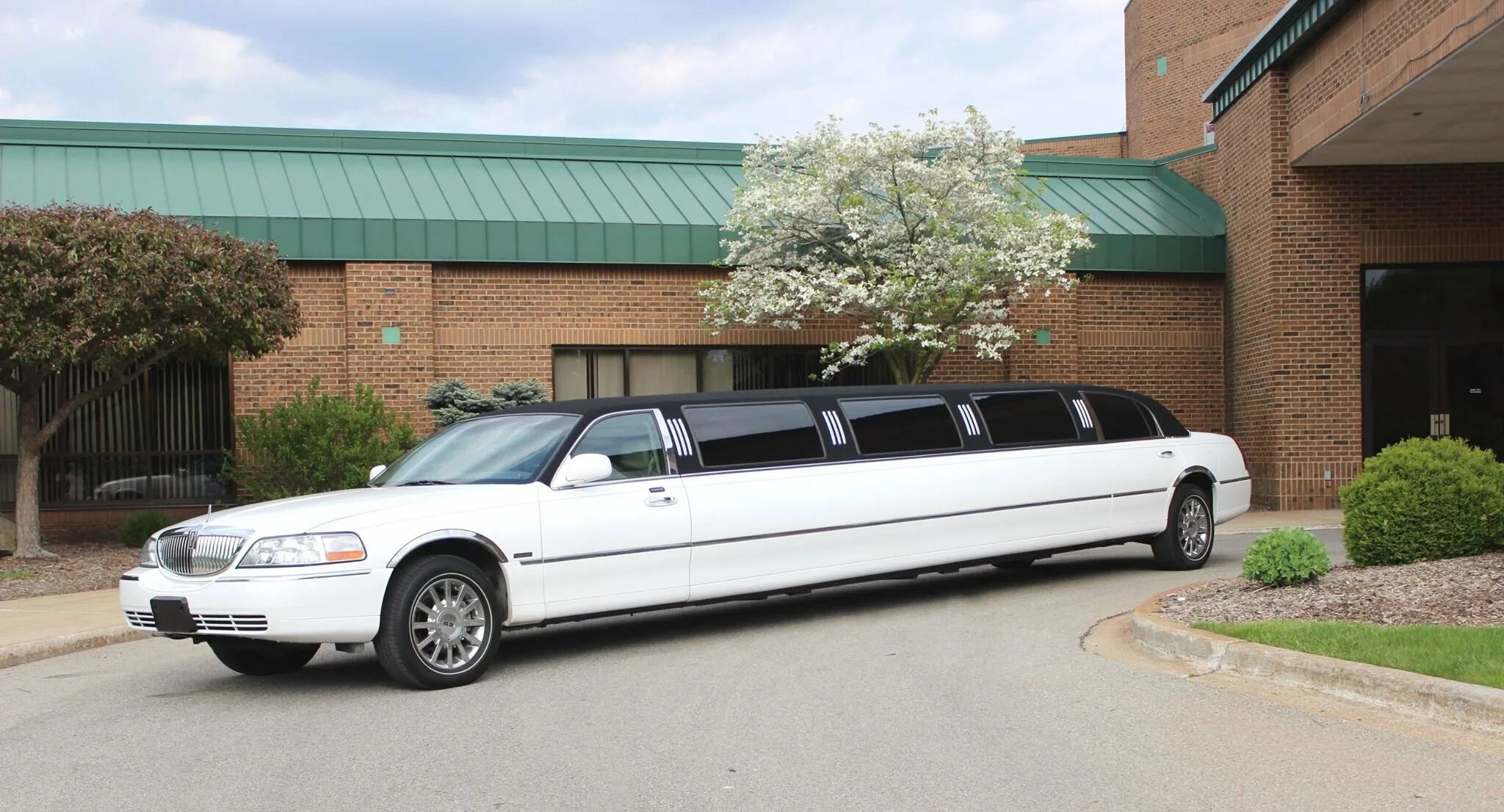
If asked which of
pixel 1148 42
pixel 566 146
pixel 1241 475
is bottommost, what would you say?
→ pixel 1241 475

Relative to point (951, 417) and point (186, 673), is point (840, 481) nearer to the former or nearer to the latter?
point (951, 417)

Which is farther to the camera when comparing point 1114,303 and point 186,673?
point 1114,303

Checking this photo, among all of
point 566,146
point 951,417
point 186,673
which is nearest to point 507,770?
point 186,673

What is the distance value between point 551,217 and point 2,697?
1214cm

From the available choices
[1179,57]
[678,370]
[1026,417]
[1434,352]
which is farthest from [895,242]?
[1179,57]

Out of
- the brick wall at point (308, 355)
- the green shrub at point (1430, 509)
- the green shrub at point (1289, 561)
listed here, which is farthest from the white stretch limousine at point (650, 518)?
the brick wall at point (308, 355)

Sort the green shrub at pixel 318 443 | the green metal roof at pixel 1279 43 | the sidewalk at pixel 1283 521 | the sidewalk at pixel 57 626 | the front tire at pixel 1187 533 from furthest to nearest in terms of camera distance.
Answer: the green metal roof at pixel 1279 43, the sidewalk at pixel 1283 521, the green shrub at pixel 318 443, the front tire at pixel 1187 533, the sidewalk at pixel 57 626

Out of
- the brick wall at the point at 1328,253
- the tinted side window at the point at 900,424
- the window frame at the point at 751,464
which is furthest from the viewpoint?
the brick wall at the point at 1328,253

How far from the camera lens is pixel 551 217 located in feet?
63.9

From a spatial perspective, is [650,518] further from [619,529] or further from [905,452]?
[905,452]

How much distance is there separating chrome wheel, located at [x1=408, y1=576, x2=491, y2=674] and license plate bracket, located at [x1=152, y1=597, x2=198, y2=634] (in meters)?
Answer: 1.20

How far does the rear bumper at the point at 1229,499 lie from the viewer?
498 inches

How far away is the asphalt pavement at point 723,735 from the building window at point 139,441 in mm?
8593

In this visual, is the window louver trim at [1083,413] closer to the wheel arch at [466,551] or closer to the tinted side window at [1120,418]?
the tinted side window at [1120,418]
